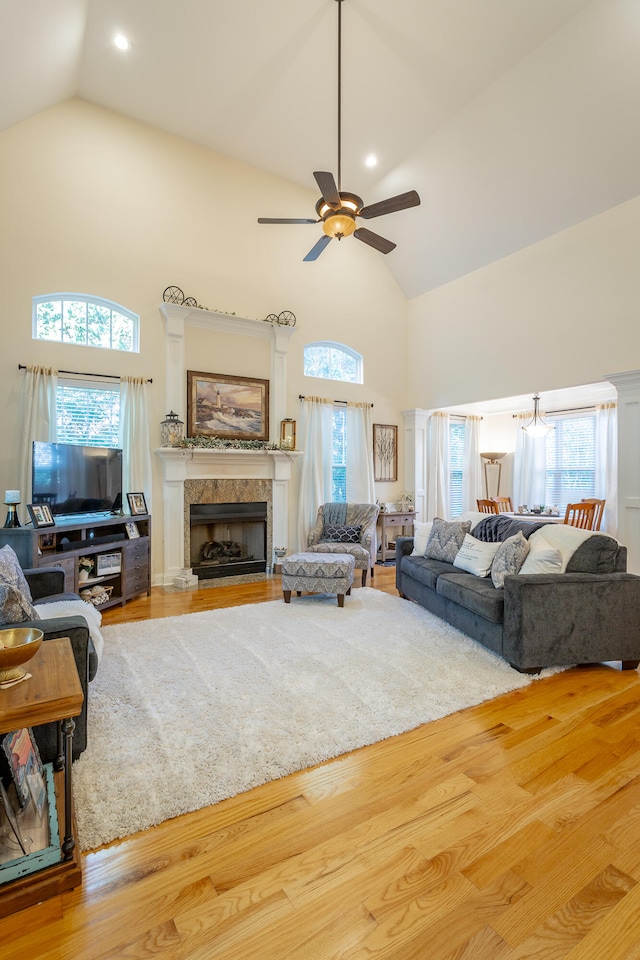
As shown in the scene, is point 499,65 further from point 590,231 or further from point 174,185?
point 174,185

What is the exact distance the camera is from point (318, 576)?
4.54 meters

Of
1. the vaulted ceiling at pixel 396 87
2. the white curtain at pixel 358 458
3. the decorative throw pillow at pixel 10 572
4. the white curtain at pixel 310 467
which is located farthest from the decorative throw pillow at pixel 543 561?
the vaulted ceiling at pixel 396 87

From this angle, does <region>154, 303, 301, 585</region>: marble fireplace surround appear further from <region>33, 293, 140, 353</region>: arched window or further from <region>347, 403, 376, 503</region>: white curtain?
<region>347, 403, 376, 503</region>: white curtain

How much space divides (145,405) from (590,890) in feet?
17.7

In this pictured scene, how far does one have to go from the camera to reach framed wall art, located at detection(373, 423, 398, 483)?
7406mm

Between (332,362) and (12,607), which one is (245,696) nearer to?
(12,607)

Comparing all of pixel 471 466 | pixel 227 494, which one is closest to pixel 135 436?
pixel 227 494

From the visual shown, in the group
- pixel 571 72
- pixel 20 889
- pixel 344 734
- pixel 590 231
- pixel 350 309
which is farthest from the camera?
pixel 350 309

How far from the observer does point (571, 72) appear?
429 centimetres

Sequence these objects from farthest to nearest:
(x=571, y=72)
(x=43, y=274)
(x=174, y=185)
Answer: (x=174, y=185)
(x=43, y=274)
(x=571, y=72)

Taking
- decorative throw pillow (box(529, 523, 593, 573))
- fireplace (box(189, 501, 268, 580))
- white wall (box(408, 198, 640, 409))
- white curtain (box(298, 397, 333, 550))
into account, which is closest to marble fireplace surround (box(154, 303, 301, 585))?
fireplace (box(189, 501, 268, 580))

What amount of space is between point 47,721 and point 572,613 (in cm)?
306

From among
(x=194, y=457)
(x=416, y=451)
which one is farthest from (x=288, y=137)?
(x=416, y=451)

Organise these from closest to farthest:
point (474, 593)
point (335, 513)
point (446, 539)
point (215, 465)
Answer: point (474, 593), point (446, 539), point (215, 465), point (335, 513)
